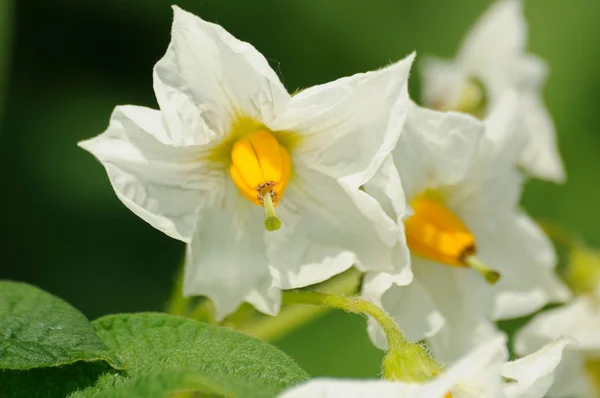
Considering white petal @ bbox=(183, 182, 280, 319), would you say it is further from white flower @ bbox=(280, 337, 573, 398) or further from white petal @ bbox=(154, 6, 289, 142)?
white flower @ bbox=(280, 337, 573, 398)

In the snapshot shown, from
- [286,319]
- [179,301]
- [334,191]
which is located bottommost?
Result: [286,319]

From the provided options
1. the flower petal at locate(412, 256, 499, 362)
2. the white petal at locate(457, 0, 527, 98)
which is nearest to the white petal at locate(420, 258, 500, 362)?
the flower petal at locate(412, 256, 499, 362)

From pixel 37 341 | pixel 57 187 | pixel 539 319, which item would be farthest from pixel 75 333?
pixel 57 187

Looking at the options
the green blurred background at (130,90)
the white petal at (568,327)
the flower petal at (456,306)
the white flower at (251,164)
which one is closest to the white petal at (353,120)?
the white flower at (251,164)

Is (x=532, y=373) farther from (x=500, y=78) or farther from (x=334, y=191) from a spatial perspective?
(x=500, y=78)

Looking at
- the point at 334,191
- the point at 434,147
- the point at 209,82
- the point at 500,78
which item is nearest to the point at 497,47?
the point at 500,78
